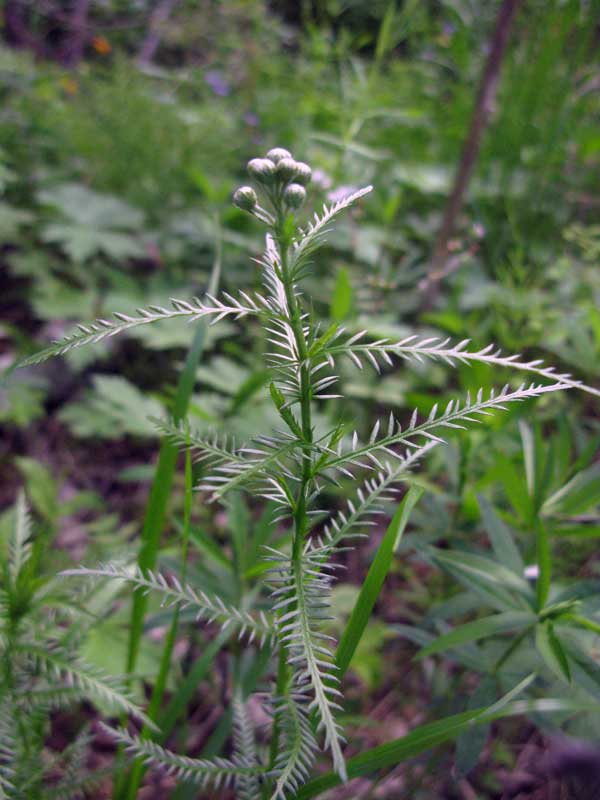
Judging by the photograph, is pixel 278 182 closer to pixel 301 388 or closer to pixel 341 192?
pixel 301 388

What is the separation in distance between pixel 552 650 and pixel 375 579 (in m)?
0.32

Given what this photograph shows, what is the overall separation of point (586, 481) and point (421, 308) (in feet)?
Result: 3.84

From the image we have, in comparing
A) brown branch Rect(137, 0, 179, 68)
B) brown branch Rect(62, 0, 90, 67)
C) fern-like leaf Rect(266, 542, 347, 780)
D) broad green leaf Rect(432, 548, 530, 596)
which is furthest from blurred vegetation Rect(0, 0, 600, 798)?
brown branch Rect(62, 0, 90, 67)

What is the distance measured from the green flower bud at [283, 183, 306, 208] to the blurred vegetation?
17.9 inches

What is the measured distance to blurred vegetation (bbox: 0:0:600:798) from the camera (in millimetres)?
1146

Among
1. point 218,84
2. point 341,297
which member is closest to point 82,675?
point 341,297

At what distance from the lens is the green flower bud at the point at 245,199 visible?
59 cm

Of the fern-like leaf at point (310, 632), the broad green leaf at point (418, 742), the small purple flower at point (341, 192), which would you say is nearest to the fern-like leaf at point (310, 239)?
the fern-like leaf at point (310, 632)

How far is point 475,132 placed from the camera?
1.95 metres

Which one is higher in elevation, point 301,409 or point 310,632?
point 301,409

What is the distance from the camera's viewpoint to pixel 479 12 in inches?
85.2

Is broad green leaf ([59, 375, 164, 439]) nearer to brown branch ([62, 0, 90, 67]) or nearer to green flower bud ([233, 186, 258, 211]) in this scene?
green flower bud ([233, 186, 258, 211])

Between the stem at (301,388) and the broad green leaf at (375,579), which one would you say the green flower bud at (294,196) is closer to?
the stem at (301,388)

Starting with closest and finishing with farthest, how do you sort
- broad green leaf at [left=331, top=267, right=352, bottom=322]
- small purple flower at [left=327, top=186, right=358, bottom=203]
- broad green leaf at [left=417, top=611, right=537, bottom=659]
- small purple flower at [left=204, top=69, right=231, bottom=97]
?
broad green leaf at [left=417, top=611, right=537, bottom=659], broad green leaf at [left=331, top=267, right=352, bottom=322], small purple flower at [left=327, top=186, right=358, bottom=203], small purple flower at [left=204, top=69, right=231, bottom=97]
